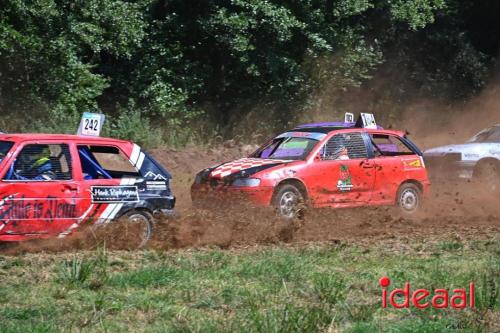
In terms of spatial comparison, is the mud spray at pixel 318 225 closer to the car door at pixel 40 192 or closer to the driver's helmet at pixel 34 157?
the car door at pixel 40 192

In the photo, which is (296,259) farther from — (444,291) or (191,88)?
(191,88)

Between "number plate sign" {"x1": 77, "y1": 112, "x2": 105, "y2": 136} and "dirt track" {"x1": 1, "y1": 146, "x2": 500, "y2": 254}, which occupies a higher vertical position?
"number plate sign" {"x1": 77, "y1": 112, "x2": 105, "y2": 136}

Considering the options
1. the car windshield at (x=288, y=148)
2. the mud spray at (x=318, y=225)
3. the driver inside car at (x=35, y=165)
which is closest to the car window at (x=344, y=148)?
the car windshield at (x=288, y=148)

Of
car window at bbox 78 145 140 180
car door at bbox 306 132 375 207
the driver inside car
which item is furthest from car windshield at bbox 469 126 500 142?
the driver inside car

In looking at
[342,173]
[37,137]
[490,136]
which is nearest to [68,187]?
[37,137]

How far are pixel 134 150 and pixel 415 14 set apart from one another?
1726cm

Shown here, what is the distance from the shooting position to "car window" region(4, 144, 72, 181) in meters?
10.1

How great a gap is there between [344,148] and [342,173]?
496 millimetres

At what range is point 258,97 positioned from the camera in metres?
26.7

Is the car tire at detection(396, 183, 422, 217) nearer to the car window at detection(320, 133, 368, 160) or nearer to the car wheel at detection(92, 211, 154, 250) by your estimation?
the car window at detection(320, 133, 368, 160)

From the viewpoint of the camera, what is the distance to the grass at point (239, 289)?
6758 millimetres

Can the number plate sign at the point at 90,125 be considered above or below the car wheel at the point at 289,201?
above

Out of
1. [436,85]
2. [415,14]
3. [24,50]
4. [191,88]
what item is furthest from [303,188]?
[436,85]

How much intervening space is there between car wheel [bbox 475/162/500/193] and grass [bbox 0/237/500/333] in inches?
321
